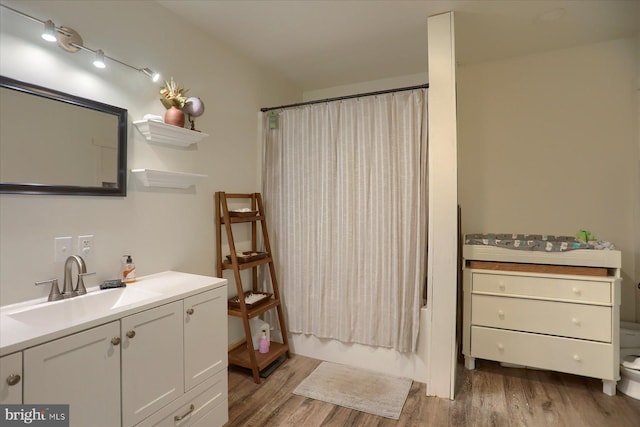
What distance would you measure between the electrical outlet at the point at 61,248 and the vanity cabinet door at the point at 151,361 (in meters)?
0.54

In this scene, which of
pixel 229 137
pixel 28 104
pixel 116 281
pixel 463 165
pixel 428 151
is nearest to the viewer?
pixel 28 104

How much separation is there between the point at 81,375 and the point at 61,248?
67cm

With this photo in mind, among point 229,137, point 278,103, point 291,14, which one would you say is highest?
point 291,14

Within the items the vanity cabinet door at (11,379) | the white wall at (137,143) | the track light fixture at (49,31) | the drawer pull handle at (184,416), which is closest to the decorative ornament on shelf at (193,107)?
the white wall at (137,143)

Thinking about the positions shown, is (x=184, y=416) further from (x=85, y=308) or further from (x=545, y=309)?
(x=545, y=309)

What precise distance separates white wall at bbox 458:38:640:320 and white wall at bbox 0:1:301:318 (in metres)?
2.10

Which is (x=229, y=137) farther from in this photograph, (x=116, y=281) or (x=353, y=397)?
(x=353, y=397)

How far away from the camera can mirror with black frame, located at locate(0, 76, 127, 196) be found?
1.36 m

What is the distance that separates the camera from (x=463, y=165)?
9.86 ft

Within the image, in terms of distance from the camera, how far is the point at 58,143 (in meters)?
1.52

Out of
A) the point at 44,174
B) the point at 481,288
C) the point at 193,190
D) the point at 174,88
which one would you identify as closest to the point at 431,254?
the point at 481,288

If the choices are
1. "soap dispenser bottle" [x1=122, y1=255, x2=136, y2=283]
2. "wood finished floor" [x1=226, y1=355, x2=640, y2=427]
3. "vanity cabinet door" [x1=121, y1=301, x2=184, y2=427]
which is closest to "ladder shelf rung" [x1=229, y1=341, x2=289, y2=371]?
"wood finished floor" [x1=226, y1=355, x2=640, y2=427]

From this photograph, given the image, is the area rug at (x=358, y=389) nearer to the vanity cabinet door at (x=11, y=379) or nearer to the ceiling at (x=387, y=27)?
the vanity cabinet door at (x=11, y=379)

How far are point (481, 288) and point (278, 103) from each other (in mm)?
2481
